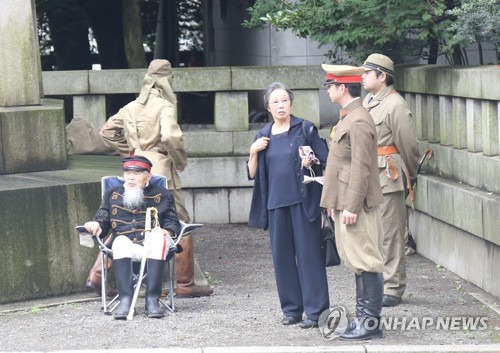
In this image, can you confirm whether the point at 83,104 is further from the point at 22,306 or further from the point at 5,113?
the point at 22,306

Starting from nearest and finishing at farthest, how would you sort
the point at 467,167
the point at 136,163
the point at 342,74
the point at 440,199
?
1. the point at 342,74
2. the point at 136,163
3. the point at 467,167
4. the point at 440,199

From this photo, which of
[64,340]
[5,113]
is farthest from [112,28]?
[64,340]

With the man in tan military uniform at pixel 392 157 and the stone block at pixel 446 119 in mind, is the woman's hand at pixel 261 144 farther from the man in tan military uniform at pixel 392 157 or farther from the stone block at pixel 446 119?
the stone block at pixel 446 119

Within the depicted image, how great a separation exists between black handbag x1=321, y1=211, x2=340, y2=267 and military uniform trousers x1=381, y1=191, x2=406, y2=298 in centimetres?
101

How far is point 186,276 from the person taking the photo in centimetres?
947

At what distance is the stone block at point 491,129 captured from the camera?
9.36m

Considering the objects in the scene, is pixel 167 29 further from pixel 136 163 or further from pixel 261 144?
pixel 261 144

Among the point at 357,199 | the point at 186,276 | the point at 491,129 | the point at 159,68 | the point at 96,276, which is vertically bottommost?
the point at 186,276

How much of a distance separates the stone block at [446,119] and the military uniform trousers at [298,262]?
296cm

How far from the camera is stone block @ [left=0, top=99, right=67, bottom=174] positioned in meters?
9.57

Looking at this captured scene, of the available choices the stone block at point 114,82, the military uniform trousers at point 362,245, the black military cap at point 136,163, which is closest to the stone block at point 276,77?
the stone block at point 114,82

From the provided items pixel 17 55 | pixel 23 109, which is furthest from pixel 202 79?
pixel 23 109

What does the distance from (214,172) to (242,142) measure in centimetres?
48

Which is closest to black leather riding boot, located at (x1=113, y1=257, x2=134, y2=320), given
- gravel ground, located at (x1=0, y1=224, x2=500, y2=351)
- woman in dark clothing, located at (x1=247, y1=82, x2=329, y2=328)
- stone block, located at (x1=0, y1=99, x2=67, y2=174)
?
gravel ground, located at (x1=0, y1=224, x2=500, y2=351)
